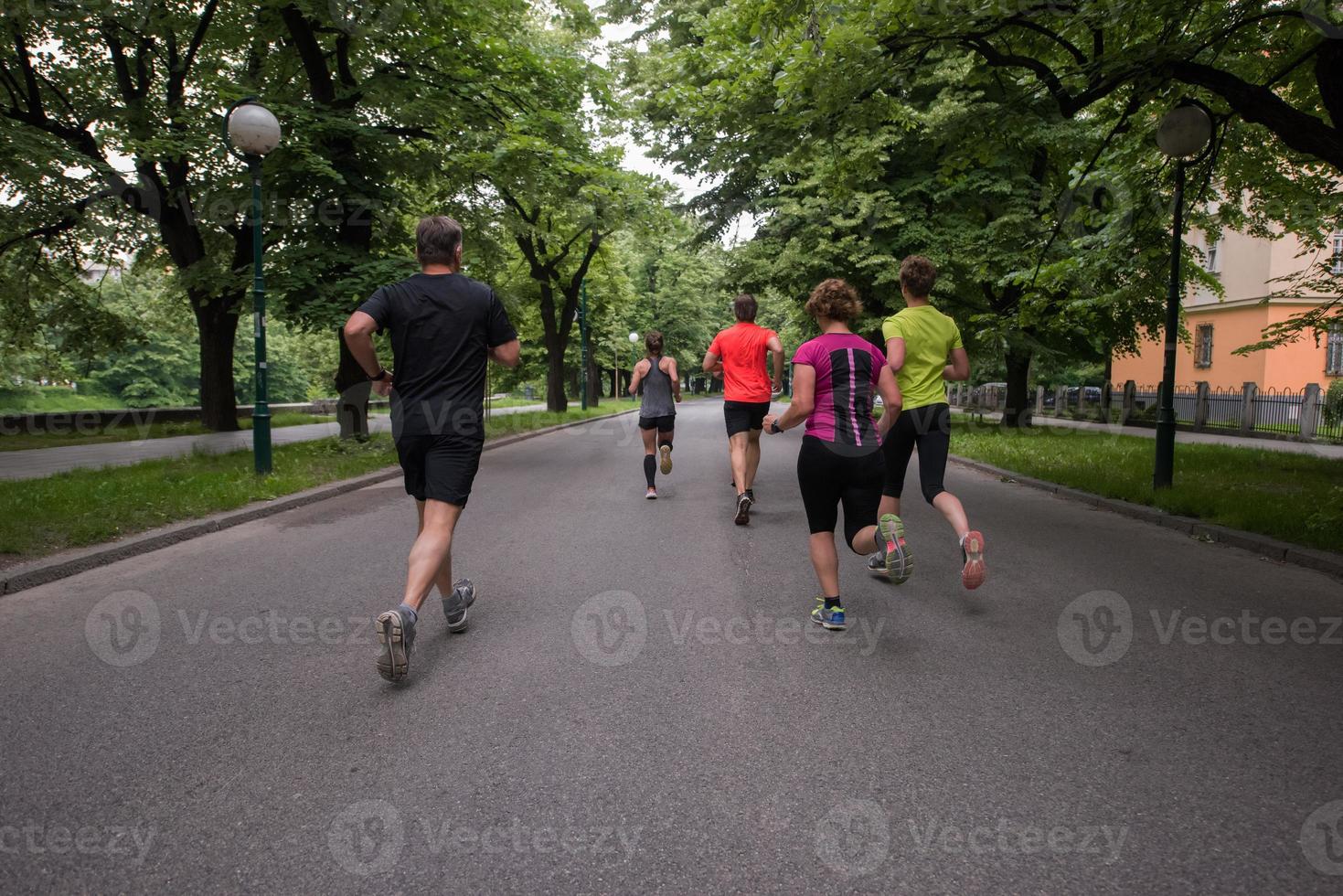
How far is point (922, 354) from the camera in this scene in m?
5.01

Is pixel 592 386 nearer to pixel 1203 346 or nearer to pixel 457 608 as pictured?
pixel 1203 346

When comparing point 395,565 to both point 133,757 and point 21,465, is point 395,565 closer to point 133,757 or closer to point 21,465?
point 133,757

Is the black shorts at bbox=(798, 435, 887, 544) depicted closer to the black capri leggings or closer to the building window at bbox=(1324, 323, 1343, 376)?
the black capri leggings

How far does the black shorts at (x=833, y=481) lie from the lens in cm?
407

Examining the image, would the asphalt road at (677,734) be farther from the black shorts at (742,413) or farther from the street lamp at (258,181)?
the street lamp at (258,181)

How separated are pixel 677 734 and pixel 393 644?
4.26 feet

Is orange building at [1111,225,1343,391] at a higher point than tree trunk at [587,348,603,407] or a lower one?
higher

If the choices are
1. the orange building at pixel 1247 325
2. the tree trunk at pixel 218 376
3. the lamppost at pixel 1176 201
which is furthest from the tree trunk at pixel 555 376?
the lamppost at pixel 1176 201

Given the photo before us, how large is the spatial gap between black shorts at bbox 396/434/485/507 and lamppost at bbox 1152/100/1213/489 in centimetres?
775

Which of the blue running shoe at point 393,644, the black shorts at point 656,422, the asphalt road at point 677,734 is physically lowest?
the asphalt road at point 677,734

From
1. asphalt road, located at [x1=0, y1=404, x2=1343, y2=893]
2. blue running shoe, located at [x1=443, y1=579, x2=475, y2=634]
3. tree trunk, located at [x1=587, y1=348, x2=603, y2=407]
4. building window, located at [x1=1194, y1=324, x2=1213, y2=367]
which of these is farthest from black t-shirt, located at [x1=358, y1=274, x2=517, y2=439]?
building window, located at [x1=1194, y1=324, x2=1213, y2=367]

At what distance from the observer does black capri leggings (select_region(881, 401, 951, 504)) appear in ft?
16.2

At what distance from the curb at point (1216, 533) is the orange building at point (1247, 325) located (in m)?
19.7

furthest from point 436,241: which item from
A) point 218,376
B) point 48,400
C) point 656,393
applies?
point 48,400
